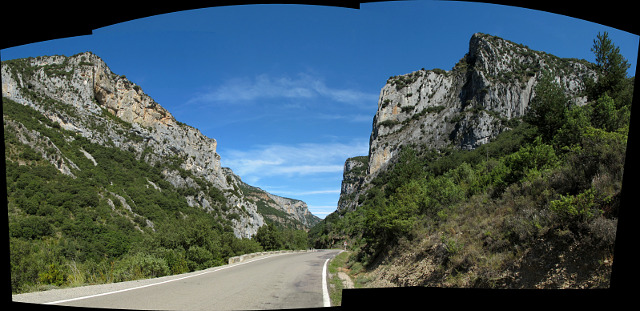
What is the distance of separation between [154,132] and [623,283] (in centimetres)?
12865

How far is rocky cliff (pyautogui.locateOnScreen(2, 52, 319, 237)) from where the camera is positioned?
78.1 metres

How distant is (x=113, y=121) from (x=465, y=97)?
114317mm

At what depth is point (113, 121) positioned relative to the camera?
4006 inches

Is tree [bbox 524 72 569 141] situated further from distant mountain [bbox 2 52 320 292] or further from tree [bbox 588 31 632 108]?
distant mountain [bbox 2 52 320 292]

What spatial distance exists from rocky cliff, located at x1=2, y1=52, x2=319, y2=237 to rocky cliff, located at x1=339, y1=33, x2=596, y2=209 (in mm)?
62017

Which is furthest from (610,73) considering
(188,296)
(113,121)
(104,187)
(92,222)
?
(113,121)

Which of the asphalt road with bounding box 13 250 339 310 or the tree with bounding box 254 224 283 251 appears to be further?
the tree with bounding box 254 224 283 251

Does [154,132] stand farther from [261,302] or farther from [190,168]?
[261,302]

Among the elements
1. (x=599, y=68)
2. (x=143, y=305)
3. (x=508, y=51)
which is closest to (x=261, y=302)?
(x=143, y=305)

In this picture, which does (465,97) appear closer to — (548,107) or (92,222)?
(548,107)

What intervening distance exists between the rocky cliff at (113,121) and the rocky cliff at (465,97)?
203ft

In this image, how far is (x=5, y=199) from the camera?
2.54 m

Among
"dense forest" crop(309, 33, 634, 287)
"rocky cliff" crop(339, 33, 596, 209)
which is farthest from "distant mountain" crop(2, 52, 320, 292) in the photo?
"rocky cliff" crop(339, 33, 596, 209)

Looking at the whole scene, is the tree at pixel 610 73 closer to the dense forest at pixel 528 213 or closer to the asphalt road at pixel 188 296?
the dense forest at pixel 528 213
